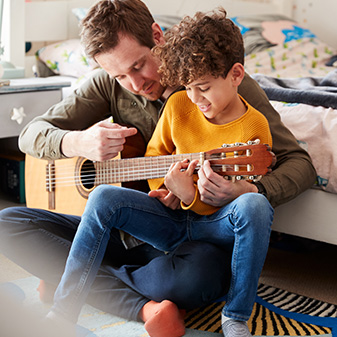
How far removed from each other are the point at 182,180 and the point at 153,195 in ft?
0.36

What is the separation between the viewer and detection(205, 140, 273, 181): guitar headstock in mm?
1006

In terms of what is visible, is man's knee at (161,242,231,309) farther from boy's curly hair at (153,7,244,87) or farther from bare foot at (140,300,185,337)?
boy's curly hair at (153,7,244,87)

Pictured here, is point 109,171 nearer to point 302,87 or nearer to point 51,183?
point 51,183

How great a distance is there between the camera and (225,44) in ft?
3.55

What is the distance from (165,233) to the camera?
1163mm

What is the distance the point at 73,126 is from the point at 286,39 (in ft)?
5.49

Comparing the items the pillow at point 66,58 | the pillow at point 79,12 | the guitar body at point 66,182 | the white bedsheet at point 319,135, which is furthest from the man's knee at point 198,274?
the pillow at point 79,12

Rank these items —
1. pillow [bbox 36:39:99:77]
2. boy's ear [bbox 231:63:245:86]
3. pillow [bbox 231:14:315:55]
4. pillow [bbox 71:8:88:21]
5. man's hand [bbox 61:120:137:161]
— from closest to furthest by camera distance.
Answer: boy's ear [bbox 231:63:245:86]
man's hand [bbox 61:120:137:161]
pillow [bbox 36:39:99:77]
pillow [bbox 71:8:88:21]
pillow [bbox 231:14:315:55]

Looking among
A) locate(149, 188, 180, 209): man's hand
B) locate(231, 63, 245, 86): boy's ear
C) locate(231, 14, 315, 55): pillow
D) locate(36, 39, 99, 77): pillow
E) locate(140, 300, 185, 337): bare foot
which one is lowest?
locate(140, 300, 185, 337): bare foot

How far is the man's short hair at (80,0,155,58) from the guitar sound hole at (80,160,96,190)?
0.30m

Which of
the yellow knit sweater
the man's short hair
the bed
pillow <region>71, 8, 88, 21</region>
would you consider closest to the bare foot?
the yellow knit sweater

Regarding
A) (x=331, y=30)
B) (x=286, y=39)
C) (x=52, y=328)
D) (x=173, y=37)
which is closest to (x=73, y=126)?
(x=173, y=37)

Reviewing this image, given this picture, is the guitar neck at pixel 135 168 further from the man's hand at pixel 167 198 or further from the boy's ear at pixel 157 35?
the boy's ear at pixel 157 35

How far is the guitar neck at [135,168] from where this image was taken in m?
1.14
